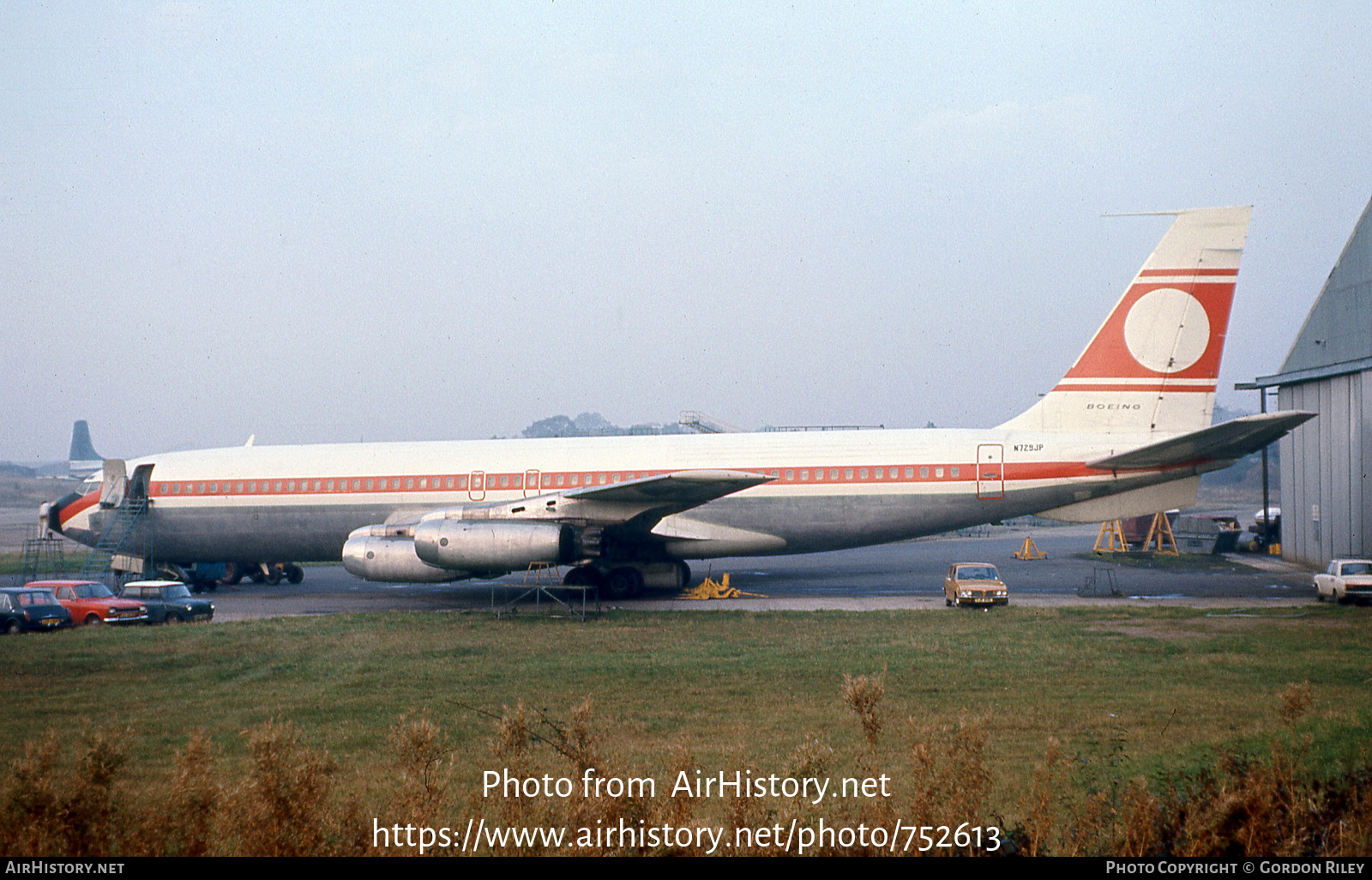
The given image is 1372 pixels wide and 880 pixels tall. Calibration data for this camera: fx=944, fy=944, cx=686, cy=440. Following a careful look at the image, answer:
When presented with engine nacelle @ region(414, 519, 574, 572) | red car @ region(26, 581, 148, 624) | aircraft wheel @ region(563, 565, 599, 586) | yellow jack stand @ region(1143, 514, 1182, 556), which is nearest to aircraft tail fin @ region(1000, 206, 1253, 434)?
aircraft wheel @ region(563, 565, 599, 586)

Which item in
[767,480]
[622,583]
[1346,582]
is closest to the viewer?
[1346,582]

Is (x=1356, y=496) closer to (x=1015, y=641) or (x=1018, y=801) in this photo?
(x=1015, y=641)

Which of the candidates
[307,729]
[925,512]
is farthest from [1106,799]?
[925,512]

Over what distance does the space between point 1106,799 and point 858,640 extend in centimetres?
856

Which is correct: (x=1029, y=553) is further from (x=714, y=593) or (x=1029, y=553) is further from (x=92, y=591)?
(x=92, y=591)

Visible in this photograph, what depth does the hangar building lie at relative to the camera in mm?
24234

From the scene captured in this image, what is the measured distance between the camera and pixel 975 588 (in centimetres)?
1920

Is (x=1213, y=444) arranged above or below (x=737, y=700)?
above

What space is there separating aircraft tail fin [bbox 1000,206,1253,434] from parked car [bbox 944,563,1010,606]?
149 inches

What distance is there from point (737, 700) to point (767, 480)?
9137mm

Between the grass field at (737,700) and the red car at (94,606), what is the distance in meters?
2.54

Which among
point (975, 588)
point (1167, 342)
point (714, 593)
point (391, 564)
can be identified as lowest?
point (714, 593)

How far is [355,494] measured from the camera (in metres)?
23.4

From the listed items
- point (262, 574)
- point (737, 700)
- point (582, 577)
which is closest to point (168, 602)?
point (582, 577)
